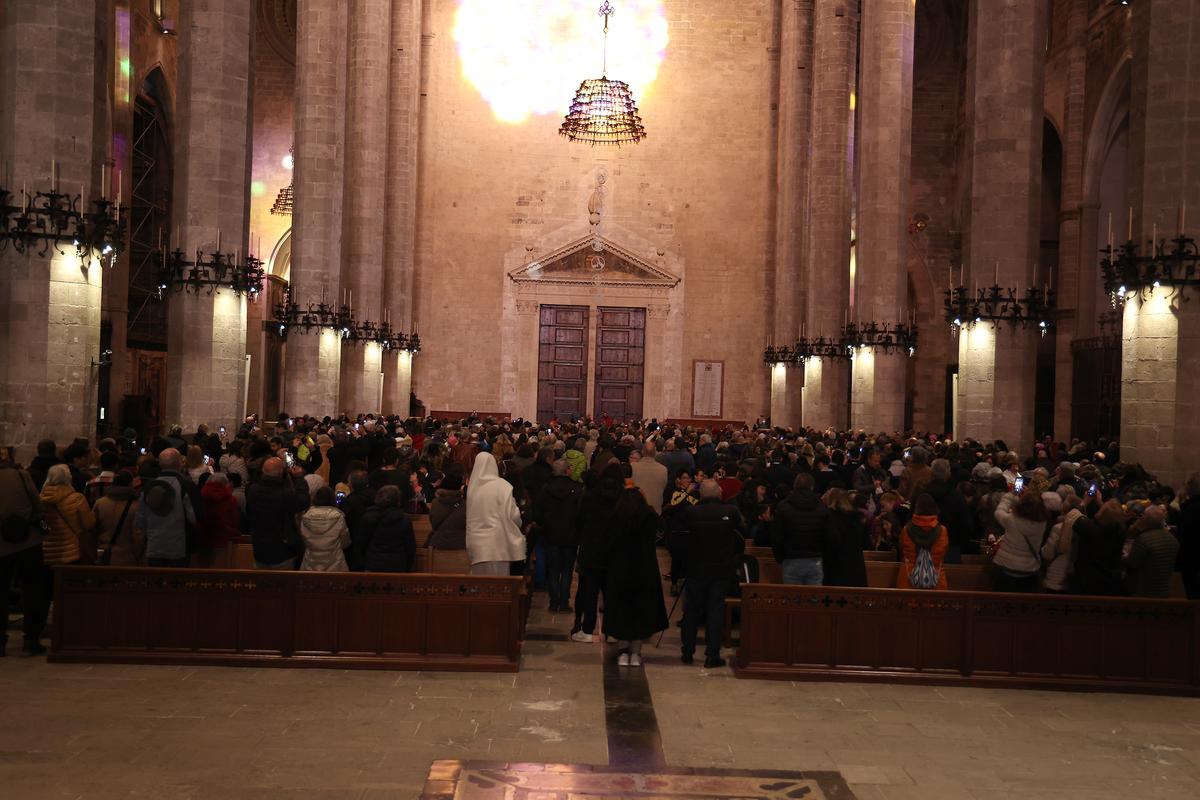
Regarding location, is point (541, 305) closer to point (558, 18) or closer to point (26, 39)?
point (558, 18)

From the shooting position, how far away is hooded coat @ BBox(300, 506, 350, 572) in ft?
31.1

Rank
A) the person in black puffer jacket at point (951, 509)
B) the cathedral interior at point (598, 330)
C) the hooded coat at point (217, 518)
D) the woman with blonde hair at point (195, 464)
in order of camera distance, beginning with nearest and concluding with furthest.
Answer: the cathedral interior at point (598, 330)
the hooded coat at point (217, 518)
the woman with blonde hair at point (195, 464)
the person in black puffer jacket at point (951, 509)

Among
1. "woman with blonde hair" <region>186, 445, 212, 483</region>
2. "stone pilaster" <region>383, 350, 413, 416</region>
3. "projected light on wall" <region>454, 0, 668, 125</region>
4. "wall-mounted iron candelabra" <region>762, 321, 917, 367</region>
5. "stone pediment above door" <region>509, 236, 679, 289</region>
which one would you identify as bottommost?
"woman with blonde hair" <region>186, 445, 212, 483</region>

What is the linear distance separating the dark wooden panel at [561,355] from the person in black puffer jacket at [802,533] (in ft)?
91.3

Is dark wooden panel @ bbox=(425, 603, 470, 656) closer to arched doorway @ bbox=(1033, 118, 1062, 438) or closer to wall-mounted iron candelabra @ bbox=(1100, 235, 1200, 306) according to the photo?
wall-mounted iron candelabra @ bbox=(1100, 235, 1200, 306)

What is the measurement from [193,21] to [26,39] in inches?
169

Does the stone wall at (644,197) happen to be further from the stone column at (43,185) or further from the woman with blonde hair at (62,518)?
the woman with blonde hair at (62,518)

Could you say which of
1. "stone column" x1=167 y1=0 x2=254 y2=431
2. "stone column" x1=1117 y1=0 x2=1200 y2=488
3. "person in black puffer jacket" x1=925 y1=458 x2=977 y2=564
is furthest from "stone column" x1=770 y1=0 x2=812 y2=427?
"person in black puffer jacket" x1=925 y1=458 x2=977 y2=564

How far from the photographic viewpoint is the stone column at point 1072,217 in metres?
28.4

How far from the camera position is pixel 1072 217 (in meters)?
28.8

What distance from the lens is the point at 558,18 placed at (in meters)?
38.0

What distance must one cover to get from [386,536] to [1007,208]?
43.1 feet

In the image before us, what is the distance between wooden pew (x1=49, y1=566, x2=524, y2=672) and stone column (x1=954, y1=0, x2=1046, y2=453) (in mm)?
12016

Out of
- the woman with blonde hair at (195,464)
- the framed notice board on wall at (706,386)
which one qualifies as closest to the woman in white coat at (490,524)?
the woman with blonde hair at (195,464)
